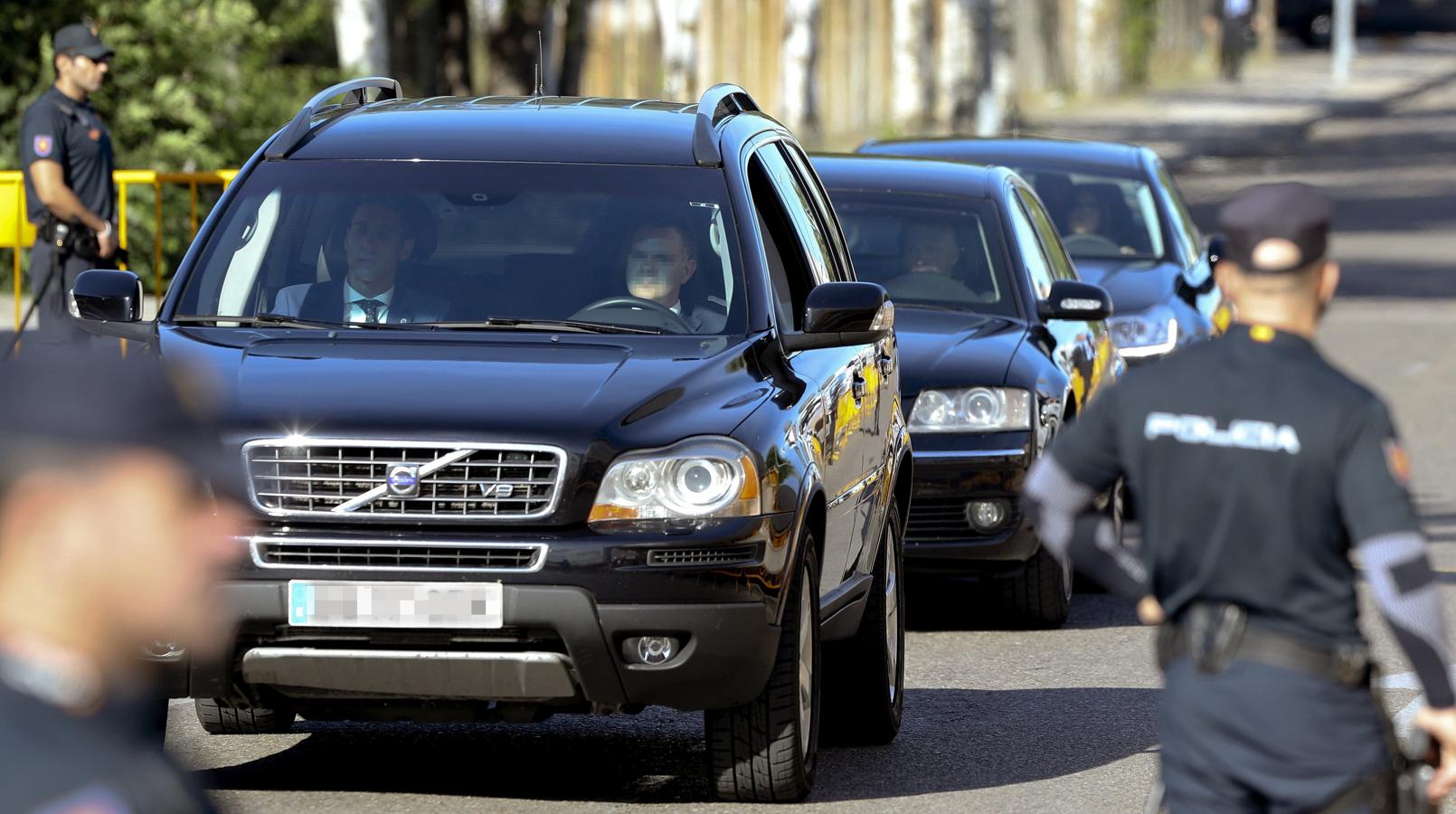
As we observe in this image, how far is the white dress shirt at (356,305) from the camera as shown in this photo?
683cm

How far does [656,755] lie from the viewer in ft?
23.2

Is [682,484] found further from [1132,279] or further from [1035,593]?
[1132,279]

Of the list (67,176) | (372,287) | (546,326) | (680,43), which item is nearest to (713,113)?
(546,326)

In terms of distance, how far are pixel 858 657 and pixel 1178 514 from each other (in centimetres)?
325

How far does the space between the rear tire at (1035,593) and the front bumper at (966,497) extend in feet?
0.66

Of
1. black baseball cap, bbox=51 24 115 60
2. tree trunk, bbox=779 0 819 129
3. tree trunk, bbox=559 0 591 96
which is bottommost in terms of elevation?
tree trunk, bbox=779 0 819 129

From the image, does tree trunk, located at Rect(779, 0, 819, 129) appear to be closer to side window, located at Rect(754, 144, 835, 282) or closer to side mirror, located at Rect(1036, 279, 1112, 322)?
side mirror, located at Rect(1036, 279, 1112, 322)

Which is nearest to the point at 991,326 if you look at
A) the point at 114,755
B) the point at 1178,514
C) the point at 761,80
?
the point at 1178,514

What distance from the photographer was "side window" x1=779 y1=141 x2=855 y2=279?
8070mm

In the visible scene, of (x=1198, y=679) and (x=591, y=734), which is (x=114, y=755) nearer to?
(x=1198, y=679)

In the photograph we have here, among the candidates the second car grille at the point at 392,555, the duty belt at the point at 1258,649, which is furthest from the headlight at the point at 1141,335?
the duty belt at the point at 1258,649

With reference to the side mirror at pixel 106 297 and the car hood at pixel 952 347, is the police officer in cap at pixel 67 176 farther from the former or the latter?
the side mirror at pixel 106 297

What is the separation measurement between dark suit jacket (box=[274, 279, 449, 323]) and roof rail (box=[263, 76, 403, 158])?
45cm

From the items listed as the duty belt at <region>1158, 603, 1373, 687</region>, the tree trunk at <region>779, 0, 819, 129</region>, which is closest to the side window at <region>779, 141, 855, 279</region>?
the duty belt at <region>1158, 603, 1373, 687</region>
